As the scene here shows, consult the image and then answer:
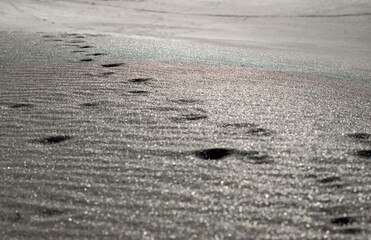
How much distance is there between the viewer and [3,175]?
5.44 feet

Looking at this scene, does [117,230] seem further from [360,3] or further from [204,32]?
[360,3]

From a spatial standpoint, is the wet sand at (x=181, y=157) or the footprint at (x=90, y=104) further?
the footprint at (x=90, y=104)

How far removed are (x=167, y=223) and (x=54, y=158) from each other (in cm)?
62

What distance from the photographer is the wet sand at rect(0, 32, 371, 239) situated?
1355 millimetres

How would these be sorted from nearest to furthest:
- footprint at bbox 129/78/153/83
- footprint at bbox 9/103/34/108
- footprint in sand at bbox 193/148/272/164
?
footprint in sand at bbox 193/148/272/164 → footprint at bbox 9/103/34/108 → footprint at bbox 129/78/153/83

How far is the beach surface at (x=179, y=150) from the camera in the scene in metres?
1.36

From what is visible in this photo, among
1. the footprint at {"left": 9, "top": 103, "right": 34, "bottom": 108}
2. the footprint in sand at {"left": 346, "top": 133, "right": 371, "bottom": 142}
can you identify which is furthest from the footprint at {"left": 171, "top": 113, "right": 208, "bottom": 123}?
the footprint at {"left": 9, "top": 103, "right": 34, "bottom": 108}

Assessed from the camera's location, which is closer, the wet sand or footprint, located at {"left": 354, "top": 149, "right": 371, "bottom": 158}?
the wet sand

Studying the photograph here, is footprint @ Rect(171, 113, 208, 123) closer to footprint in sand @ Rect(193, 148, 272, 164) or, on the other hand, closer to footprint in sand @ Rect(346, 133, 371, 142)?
footprint in sand @ Rect(193, 148, 272, 164)

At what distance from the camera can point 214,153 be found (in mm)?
1842

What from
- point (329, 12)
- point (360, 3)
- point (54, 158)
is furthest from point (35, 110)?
point (360, 3)

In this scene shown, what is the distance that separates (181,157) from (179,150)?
0.23 feet

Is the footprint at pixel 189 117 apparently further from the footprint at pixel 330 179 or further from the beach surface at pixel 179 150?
the footprint at pixel 330 179

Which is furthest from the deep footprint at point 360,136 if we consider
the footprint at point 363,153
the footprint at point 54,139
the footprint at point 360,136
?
the footprint at point 54,139
